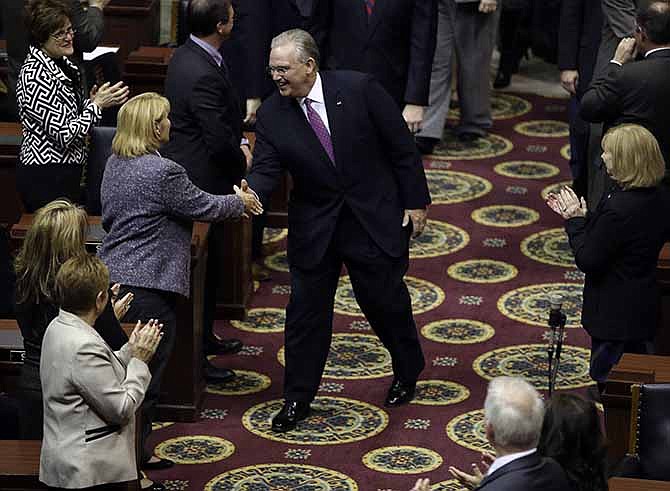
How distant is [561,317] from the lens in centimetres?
557

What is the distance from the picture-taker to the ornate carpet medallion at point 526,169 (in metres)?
8.49

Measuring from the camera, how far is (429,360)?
6.30 m

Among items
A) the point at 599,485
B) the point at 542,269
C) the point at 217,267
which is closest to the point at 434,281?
the point at 542,269

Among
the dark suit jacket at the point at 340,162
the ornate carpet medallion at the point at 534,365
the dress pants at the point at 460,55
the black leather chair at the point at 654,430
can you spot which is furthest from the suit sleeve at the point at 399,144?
the dress pants at the point at 460,55

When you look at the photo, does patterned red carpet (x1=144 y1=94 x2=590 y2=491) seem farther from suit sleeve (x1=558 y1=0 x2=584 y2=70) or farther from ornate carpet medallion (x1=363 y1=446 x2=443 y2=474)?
suit sleeve (x1=558 y1=0 x2=584 y2=70)

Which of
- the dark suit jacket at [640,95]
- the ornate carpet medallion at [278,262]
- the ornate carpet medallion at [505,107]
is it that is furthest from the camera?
the ornate carpet medallion at [505,107]

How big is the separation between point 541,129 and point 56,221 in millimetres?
5293

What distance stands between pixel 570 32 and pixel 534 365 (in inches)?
70.7

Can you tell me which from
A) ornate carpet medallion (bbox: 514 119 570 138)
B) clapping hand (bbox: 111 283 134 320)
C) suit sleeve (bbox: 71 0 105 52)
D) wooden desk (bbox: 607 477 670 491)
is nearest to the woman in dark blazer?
wooden desk (bbox: 607 477 670 491)

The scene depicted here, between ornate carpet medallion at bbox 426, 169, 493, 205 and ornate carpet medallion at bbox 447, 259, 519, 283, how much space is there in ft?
2.68

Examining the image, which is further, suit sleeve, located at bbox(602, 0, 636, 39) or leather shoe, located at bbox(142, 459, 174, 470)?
suit sleeve, located at bbox(602, 0, 636, 39)

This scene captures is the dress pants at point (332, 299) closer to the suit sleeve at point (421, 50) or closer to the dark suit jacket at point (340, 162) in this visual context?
the dark suit jacket at point (340, 162)

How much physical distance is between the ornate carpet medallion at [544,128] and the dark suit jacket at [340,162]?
3704 mm

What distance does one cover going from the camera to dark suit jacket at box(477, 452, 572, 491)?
3604mm
